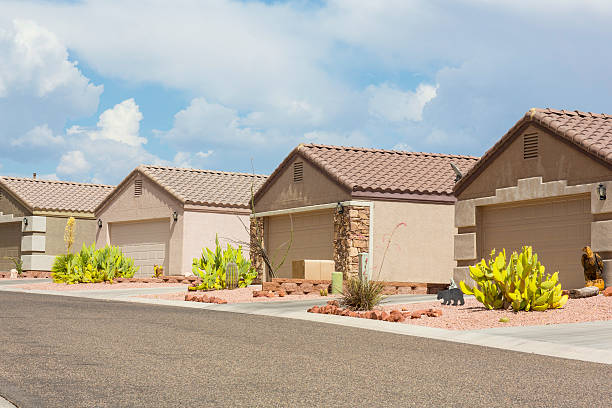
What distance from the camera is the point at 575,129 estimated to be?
20406mm

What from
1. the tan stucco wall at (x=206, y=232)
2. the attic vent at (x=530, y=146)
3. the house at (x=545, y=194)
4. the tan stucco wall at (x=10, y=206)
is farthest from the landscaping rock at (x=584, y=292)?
the tan stucco wall at (x=10, y=206)

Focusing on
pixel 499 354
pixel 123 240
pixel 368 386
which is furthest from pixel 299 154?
pixel 368 386

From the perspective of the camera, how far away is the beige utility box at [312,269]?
81.1 ft

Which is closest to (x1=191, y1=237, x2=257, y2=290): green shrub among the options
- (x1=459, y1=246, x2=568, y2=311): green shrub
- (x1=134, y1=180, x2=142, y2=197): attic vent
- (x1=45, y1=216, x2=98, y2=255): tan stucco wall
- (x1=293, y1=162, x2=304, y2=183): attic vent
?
(x1=293, y1=162, x2=304, y2=183): attic vent

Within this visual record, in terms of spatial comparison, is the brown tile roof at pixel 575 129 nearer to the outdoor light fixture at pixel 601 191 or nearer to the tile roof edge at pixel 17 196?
the outdoor light fixture at pixel 601 191

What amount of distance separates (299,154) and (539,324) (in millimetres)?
15478

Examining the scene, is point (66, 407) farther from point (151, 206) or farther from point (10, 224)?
point (10, 224)

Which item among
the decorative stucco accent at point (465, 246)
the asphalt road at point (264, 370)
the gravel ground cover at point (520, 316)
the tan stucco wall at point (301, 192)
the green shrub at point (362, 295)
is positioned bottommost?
the asphalt road at point (264, 370)

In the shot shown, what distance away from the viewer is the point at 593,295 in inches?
713

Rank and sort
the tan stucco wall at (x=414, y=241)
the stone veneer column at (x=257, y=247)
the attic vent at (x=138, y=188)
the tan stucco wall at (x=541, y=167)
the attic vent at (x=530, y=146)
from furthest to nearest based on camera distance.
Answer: the attic vent at (x=138, y=188) → the stone veneer column at (x=257, y=247) → the tan stucco wall at (x=414, y=241) → the attic vent at (x=530, y=146) → the tan stucco wall at (x=541, y=167)

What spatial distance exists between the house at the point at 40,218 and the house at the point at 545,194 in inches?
893

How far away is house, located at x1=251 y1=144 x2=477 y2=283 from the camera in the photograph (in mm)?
26062

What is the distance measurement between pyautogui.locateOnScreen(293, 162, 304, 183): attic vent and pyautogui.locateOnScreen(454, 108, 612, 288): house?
22.4 ft

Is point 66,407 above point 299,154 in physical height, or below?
below
